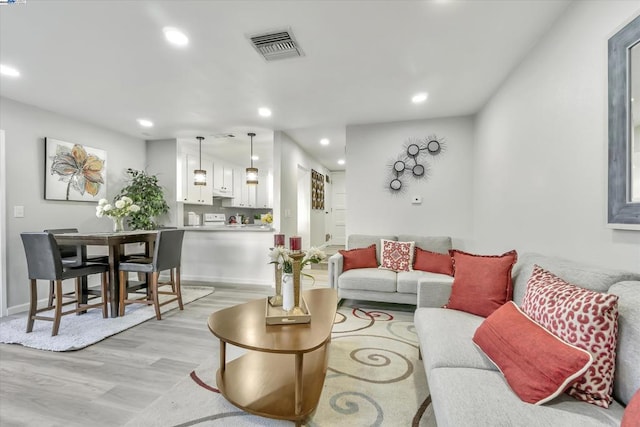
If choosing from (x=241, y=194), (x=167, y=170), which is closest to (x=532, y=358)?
(x=167, y=170)

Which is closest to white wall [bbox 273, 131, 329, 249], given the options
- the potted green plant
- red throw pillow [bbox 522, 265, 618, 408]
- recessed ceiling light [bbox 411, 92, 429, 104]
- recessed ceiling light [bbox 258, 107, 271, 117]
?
recessed ceiling light [bbox 258, 107, 271, 117]

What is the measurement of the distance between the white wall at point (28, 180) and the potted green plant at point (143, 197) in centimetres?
55

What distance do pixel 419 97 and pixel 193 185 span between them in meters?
4.27

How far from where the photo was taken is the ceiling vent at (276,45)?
2168mm

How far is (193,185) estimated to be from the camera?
5.56m

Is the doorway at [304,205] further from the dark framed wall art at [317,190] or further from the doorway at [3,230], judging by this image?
the doorway at [3,230]

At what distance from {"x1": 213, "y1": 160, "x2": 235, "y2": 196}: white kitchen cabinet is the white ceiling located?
2511 mm

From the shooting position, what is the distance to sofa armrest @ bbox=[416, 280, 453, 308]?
7.20 ft

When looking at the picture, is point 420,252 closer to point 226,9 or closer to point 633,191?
point 633,191

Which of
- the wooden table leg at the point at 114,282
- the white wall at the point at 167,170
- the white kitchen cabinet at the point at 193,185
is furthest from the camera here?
the white kitchen cabinet at the point at 193,185

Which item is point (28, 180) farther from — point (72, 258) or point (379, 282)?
point (379, 282)

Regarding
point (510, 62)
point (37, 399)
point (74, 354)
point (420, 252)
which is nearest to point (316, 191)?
point (420, 252)

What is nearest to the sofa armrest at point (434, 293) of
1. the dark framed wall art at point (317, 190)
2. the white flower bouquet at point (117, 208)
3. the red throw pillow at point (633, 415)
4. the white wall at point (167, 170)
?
the red throw pillow at point (633, 415)

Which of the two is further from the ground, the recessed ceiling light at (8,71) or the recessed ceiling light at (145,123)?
the recessed ceiling light at (145,123)
